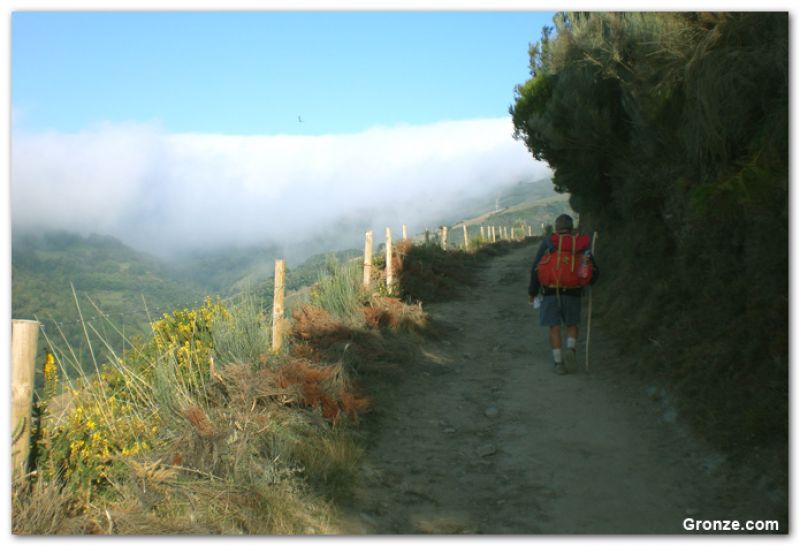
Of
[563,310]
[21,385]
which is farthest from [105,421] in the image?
[563,310]

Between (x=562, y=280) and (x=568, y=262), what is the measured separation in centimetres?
23

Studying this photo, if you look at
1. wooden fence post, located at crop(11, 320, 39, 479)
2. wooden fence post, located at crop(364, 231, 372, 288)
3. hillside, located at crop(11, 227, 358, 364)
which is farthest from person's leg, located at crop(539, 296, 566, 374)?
wooden fence post, located at crop(11, 320, 39, 479)

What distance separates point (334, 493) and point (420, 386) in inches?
135

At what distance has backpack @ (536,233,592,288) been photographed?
837 centimetres

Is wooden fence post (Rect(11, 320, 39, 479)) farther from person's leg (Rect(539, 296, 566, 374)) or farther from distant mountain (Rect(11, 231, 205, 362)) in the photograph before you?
person's leg (Rect(539, 296, 566, 374))

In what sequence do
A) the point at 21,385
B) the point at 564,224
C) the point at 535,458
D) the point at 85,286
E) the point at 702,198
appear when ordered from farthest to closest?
the point at 85,286 < the point at 564,224 < the point at 702,198 < the point at 535,458 < the point at 21,385

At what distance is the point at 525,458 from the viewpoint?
596 centimetres

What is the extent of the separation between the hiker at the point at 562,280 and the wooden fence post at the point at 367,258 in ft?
15.5

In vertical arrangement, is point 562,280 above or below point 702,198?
below

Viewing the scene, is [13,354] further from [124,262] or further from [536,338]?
[124,262]

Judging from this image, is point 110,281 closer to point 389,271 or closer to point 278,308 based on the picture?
point 389,271

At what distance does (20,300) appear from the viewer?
22.5m

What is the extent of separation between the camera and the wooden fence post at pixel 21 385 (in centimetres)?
427

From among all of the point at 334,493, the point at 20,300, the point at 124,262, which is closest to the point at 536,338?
the point at 334,493
